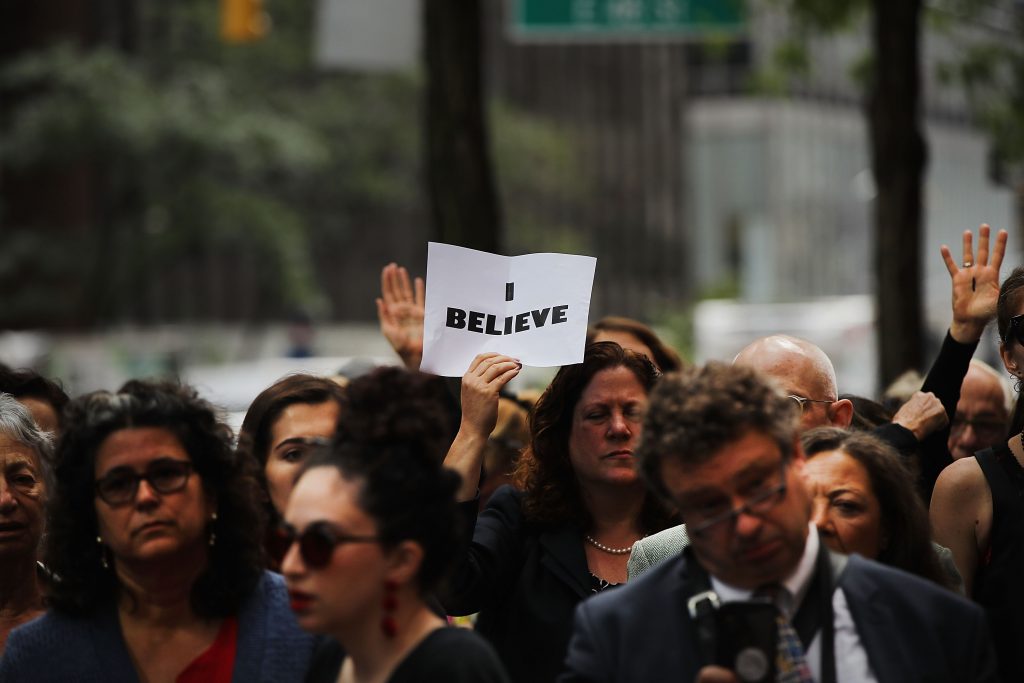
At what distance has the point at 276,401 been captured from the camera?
548 cm

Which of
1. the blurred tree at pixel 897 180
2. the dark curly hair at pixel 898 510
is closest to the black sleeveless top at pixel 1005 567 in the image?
the dark curly hair at pixel 898 510

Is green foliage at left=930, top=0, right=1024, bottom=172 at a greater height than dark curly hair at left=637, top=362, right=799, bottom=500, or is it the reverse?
green foliage at left=930, top=0, right=1024, bottom=172

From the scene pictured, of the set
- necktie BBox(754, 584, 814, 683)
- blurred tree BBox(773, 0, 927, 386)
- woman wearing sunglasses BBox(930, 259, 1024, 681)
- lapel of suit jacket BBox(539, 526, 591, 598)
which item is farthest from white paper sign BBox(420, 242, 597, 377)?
blurred tree BBox(773, 0, 927, 386)

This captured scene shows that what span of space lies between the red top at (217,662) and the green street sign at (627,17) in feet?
32.2

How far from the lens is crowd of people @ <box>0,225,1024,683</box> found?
3.44 metres

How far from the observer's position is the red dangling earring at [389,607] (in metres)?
3.58

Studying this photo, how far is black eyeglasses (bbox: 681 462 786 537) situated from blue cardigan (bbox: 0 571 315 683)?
1.22m

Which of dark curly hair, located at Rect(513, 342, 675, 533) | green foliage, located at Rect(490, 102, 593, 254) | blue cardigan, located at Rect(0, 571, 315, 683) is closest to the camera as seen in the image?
blue cardigan, located at Rect(0, 571, 315, 683)

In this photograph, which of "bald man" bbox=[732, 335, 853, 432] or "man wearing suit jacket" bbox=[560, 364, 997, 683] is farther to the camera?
"bald man" bbox=[732, 335, 853, 432]

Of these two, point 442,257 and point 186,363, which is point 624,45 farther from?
point 442,257

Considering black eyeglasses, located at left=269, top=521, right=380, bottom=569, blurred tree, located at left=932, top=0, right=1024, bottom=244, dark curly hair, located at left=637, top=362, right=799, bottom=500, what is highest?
blurred tree, located at left=932, top=0, right=1024, bottom=244

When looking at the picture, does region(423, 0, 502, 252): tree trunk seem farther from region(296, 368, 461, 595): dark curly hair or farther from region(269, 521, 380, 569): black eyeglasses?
region(269, 521, 380, 569): black eyeglasses

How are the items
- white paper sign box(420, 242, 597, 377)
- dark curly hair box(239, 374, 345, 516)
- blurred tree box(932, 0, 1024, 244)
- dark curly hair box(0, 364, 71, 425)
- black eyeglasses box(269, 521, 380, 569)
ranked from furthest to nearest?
blurred tree box(932, 0, 1024, 244) < dark curly hair box(0, 364, 71, 425) < dark curly hair box(239, 374, 345, 516) < white paper sign box(420, 242, 597, 377) < black eyeglasses box(269, 521, 380, 569)

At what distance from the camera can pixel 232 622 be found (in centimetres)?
434
